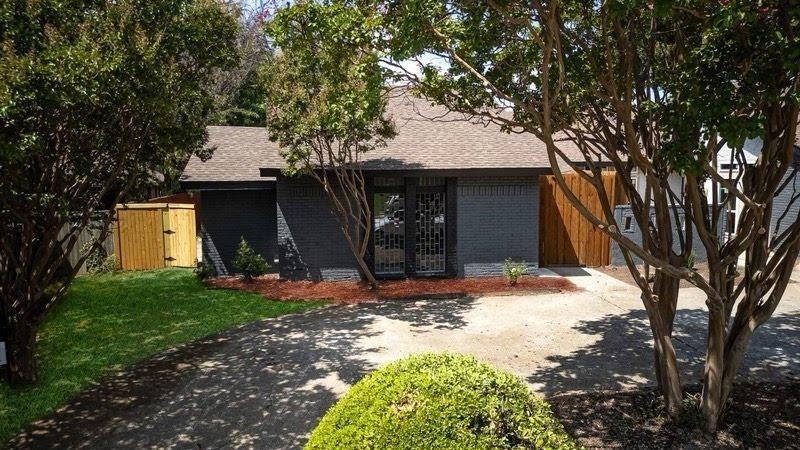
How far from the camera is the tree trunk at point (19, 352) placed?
7270 mm

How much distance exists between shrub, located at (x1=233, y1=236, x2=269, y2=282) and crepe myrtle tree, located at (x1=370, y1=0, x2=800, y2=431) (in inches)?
307

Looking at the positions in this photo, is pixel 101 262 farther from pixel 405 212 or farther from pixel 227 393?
pixel 227 393

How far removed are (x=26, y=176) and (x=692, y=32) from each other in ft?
26.5

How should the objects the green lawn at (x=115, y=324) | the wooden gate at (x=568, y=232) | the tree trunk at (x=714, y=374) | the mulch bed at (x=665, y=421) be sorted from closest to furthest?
the mulch bed at (x=665, y=421)
the tree trunk at (x=714, y=374)
the green lawn at (x=115, y=324)
the wooden gate at (x=568, y=232)

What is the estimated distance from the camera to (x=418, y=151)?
1466 cm

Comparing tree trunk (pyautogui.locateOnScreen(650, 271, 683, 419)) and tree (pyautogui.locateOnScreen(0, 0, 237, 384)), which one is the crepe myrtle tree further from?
tree (pyautogui.locateOnScreen(0, 0, 237, 384))

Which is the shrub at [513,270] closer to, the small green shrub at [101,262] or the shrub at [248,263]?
the shrub at [248,263]

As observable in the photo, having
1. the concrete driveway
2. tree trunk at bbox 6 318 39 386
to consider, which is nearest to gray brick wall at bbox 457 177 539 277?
the concrete driveway

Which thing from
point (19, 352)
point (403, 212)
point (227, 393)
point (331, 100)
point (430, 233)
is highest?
point (331, 100)

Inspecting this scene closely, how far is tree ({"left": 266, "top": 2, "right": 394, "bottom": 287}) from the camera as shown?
6828 millimetres

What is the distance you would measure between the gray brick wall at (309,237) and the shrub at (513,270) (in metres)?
3.74

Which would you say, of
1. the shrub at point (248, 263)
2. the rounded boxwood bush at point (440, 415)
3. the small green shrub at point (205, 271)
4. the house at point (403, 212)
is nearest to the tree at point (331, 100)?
the house at point (403, 212)

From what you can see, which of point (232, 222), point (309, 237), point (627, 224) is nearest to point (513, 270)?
point (627, 224)

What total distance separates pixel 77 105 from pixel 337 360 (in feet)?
15.9
